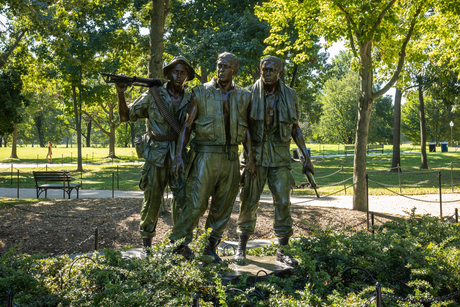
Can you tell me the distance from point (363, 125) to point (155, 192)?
6.58m

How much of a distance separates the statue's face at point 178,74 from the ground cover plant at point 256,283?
1.88m

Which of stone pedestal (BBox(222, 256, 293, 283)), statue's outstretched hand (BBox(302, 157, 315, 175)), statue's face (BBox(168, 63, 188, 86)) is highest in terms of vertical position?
statue's face (BBox(168, 63, 188, 86))

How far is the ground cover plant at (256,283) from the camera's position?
3.53 meters

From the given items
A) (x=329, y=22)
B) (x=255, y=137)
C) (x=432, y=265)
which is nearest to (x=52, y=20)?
(x=329, y=22)

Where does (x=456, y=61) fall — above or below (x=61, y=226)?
above

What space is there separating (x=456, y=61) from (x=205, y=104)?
11.6 m

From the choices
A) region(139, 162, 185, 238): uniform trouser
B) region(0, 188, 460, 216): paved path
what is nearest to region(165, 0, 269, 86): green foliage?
region(0, 188, 460, 216): paved path

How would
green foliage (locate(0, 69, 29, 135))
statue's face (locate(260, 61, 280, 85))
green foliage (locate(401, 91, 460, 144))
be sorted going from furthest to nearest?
green foliage (locate(401, 91, 460, 144)) < green foliage (locate(0, 69, 29, 135)) < statue's face (locate(260, 61, 280, 85))

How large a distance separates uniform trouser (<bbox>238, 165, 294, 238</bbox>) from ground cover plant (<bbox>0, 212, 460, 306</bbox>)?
0.32 metres

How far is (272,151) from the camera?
185 inches

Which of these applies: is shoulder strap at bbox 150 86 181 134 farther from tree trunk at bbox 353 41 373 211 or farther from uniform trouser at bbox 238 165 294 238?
tree trunk at bbox 353 41 373 211

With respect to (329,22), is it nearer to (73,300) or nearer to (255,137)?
(255,137)

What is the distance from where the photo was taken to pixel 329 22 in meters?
9.41

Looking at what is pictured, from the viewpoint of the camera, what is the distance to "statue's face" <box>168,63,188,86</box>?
4.62 metres
